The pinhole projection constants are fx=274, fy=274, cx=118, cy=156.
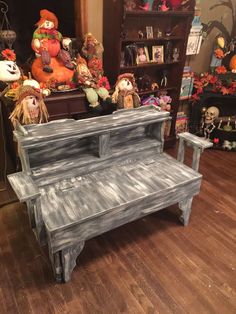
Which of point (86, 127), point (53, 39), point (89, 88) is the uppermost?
point (53, 39)

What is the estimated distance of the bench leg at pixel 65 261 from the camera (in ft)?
5.08

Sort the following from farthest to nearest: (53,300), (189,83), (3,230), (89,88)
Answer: (189,83) < (89,88) < (3,230) < (53,300)

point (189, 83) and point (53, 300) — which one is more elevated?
point (189, 83)

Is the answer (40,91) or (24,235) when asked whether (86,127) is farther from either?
(24,235)

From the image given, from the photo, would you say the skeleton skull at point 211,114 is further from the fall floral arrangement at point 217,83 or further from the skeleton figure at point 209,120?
the fall floral arrangement at point 217,83

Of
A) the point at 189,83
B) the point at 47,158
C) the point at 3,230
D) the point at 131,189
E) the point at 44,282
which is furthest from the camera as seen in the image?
the point at 189,83

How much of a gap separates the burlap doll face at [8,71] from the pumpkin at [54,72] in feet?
0.65

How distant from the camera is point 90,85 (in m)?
2.18

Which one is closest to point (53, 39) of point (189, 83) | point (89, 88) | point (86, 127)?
point (89, 88)

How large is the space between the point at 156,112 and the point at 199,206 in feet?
2.89

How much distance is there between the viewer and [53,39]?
2.10 metres

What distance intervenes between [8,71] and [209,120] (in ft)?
7.50

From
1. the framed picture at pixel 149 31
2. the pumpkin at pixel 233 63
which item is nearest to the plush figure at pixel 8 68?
the framed picture at pixel 149 31

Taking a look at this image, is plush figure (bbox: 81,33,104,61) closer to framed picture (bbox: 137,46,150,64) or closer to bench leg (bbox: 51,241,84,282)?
framed picture (bbox: 137,46,150,64)
